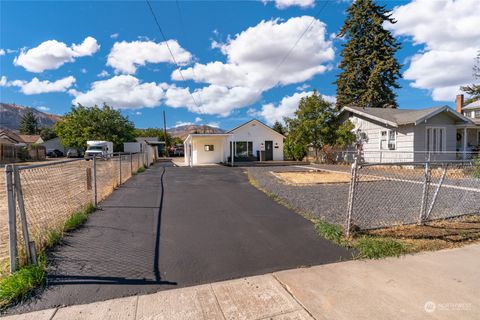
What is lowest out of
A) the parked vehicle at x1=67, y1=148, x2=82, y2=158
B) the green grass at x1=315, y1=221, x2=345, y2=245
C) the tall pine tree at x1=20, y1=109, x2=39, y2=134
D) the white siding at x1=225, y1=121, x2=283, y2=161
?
the green grass at x1=315, y1=221, x2=345, y2=245

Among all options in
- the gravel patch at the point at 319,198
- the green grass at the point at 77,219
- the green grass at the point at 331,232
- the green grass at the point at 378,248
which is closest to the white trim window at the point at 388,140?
the gravel patch at the point at 319,198

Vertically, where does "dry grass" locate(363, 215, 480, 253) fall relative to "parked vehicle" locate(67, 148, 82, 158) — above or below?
below

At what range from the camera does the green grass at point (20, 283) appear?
2615mm

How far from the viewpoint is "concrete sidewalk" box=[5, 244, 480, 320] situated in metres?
2.40

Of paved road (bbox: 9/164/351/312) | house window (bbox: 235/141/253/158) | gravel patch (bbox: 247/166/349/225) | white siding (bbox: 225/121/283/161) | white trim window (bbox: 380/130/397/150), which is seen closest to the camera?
paved road (bbox: 9/164/351/312)

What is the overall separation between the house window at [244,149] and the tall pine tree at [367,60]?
39.3 ft

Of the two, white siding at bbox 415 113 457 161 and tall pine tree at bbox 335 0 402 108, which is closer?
white siding at bbox 415 113 457 161

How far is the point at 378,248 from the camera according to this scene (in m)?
3.74

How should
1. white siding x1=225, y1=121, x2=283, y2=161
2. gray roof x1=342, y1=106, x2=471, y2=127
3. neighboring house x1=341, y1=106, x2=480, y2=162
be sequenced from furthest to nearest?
white siding x1=225, y1=121, x2=283, y2=161 < neighboring house x1=341, y1=106, x2=480, y2=162 < gray roof x1=342, y1=106, x2=471, y2=127

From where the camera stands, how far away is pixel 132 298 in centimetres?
267

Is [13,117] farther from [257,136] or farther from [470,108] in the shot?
[470,108]

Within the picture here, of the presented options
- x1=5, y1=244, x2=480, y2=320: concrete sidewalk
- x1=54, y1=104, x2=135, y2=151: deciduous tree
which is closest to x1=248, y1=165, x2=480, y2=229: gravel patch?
x1=5, y1=244, x2=480, y2=320: concrete sidewalk

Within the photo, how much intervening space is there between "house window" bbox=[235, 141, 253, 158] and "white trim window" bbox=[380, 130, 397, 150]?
12.7 meters

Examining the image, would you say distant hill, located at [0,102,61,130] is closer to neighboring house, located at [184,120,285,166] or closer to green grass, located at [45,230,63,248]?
neighboring house, located at [184,120,285,166]
